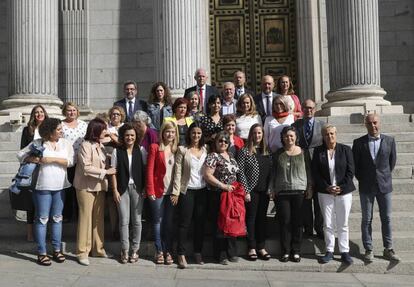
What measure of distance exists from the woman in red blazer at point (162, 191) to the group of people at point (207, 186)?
0.01m

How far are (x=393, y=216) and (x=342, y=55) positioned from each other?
16.7ft

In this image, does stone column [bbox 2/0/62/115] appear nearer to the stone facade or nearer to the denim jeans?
the stone facade

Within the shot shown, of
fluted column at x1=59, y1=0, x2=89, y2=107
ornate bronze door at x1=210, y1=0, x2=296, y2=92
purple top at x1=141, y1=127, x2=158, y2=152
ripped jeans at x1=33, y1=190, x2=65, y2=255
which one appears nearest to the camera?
ripped jeans at x1=33, y1=190, x2=65, y2=255

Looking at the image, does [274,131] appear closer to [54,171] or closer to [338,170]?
[338,170]

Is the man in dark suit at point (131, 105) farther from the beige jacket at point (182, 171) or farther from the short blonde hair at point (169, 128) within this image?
the beige jacket at point (182, 171)

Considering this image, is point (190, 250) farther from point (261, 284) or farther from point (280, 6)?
point (280, 6)

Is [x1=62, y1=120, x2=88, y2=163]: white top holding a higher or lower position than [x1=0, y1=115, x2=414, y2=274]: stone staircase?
higher

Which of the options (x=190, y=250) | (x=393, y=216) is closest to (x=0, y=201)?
(x=190, y=250)

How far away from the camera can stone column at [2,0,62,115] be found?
12.5 meters

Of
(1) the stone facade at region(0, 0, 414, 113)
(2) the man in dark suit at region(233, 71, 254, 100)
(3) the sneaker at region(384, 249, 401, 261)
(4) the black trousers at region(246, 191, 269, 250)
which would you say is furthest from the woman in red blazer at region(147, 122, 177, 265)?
(1) the stone facade at region(0, 0, 414, 113)

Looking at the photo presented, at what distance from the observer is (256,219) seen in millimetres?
7938

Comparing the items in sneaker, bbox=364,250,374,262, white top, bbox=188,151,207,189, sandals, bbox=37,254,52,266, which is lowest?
sneaker, bbox=364,250,374,262

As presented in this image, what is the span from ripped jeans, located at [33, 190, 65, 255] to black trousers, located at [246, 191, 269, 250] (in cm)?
264

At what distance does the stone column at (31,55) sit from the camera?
12.5 m
